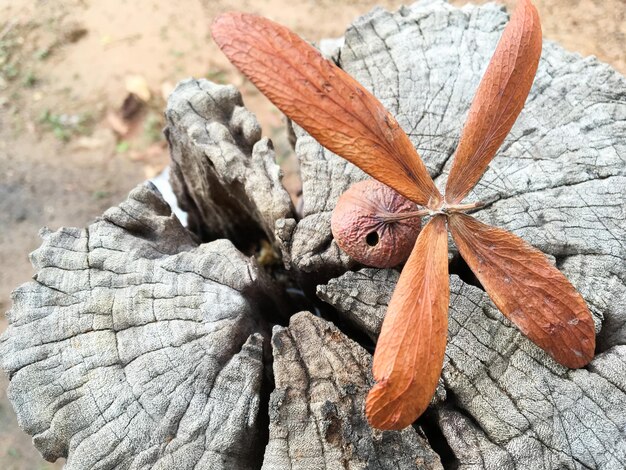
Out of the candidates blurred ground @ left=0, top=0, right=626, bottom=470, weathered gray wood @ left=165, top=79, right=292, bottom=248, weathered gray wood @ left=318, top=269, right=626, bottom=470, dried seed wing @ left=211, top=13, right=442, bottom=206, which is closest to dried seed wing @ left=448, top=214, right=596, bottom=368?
weathered gray wood @ left=318, top=269, right=626, bottom=470

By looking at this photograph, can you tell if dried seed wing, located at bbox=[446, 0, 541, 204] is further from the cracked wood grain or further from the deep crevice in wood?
the deep crevice in wood

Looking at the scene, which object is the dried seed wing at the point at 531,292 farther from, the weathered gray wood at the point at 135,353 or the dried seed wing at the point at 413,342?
the weathered gray wood at the point at 135,353

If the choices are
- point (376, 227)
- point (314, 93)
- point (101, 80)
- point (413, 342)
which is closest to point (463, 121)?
point (376, 227)

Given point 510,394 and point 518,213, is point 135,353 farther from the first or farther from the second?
point 518,213

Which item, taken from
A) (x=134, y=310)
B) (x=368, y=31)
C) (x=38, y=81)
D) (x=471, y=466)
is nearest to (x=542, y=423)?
(x=471, y=466)

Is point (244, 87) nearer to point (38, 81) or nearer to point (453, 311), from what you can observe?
point (38, 81)

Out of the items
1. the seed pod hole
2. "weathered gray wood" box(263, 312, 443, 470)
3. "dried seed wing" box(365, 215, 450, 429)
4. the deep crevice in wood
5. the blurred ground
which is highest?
the blurred ground

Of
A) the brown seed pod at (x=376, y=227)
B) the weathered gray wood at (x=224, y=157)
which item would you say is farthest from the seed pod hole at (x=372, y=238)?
the weathered gray wood at (x=224, y=157)
